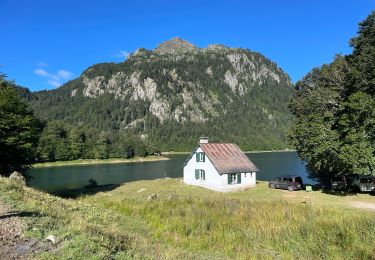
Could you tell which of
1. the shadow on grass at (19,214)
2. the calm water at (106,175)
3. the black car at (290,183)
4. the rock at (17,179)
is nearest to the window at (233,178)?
the black car at (290,183)

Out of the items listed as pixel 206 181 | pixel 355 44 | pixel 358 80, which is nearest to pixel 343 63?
pixel 355 44

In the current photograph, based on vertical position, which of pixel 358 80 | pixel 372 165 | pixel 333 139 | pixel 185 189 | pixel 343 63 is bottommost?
pixel 185 189

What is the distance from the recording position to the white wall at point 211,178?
4794cm

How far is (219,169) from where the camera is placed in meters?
48.0

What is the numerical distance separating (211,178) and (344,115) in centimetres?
1993

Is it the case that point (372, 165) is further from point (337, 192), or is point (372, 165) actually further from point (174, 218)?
point (174, 218)

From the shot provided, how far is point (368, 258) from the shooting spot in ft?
33.6

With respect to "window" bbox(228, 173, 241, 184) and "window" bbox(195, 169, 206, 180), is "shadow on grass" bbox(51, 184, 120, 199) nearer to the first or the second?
"window" bbox(195, 169, 206, 180)

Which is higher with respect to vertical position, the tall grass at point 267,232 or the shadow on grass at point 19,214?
the shadow on grass at point 19,214

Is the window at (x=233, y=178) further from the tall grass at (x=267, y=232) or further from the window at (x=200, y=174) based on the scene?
the tall grass at (x=267, y=232)

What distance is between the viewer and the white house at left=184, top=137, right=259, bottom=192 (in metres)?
48.3

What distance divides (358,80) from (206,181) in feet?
80.4

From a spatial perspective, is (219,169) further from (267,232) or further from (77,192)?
(267,232)

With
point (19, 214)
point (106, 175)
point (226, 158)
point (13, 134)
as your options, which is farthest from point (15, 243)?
point (106, 175)
